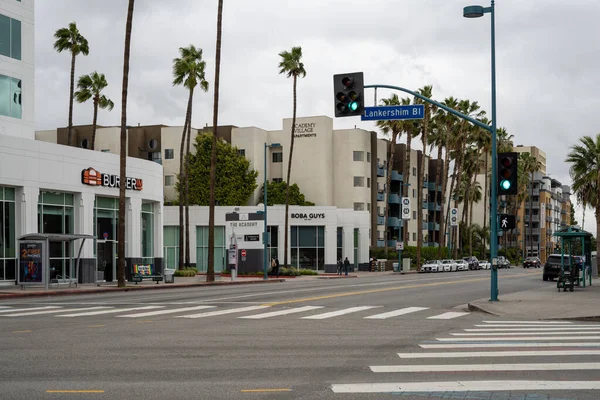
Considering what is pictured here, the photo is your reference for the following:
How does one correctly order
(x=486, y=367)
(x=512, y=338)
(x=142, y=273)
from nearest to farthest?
1. (x=486, y=367)
2. (x=512, y=338)
3. (x=142, y=273)

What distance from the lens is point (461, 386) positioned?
9.65 meters

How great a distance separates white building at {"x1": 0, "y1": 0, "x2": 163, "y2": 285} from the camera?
3797 cm

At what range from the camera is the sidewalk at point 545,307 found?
2086 centimetres

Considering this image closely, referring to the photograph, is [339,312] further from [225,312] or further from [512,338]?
[512,338]

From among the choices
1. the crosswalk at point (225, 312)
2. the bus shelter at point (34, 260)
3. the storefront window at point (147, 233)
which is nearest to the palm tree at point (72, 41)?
the storefront window at point (147, 233)

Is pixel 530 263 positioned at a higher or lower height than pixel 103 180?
lower

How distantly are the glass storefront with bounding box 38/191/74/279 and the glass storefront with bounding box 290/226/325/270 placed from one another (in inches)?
1368

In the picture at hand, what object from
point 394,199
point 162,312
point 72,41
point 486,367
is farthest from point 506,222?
point 394,199

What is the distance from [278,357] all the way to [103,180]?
3416 centimetres

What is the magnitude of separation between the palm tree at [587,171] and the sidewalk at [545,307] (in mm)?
24697

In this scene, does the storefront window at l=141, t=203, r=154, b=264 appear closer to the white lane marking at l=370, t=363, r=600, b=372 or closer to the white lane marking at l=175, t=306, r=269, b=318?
the white lane marking at l=175, t=306, r=269, b=318

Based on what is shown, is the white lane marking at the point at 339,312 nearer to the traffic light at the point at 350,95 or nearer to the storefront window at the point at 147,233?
the traffic light at the point at 350,95

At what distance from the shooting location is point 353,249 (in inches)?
3157

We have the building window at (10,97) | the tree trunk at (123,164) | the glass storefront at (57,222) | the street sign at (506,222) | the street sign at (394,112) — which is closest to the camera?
the street sign at (506,222)
